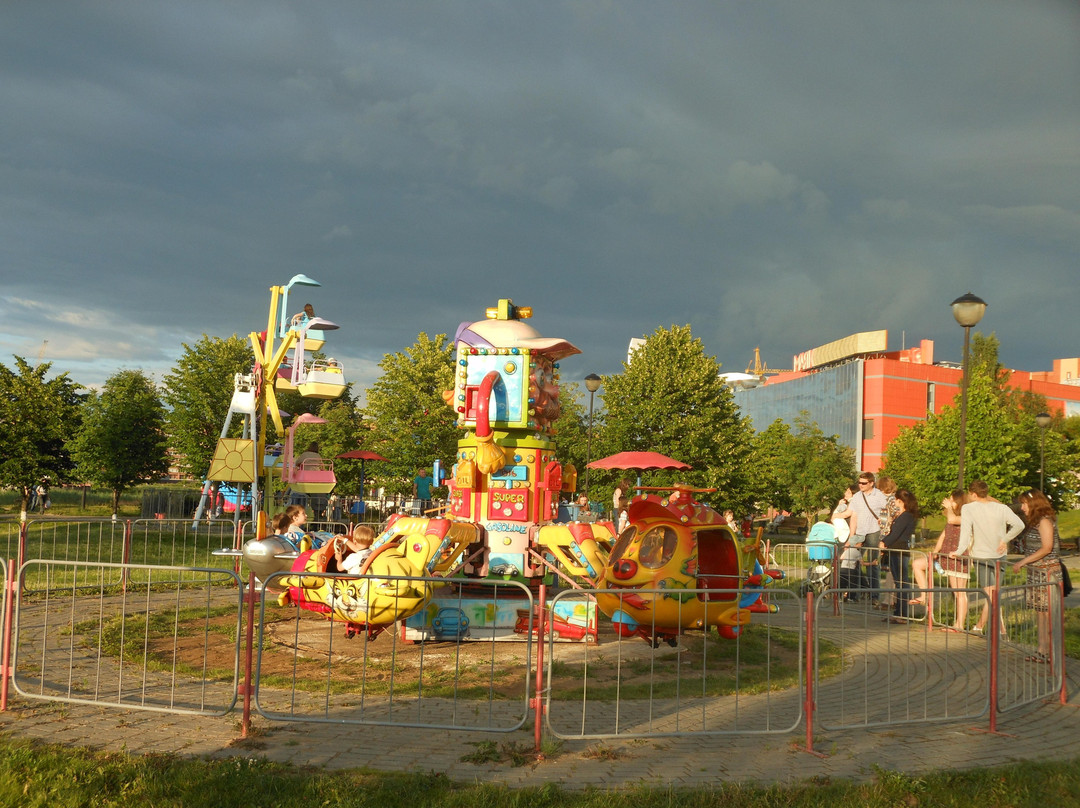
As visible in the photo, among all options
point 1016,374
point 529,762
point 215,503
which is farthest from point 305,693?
point 1016,374

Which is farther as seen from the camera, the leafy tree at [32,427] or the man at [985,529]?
the leafy tree at [32,427]

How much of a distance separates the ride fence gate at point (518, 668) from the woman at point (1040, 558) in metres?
0.05

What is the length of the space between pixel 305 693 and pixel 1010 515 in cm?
763

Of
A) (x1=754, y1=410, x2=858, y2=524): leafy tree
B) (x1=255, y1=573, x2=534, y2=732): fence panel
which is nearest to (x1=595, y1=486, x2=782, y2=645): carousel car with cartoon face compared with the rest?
(x1=255, y1=573, x2=534, y2=732): fence panel

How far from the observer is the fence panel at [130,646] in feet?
21.6

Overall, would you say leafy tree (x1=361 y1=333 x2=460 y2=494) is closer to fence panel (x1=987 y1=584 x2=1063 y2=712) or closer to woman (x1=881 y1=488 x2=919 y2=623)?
woman (x1=881 y1=488 x2=919 y2=623)

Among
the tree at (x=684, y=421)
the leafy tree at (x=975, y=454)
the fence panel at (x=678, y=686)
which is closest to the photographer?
the fence panel at (x=678, y=686)

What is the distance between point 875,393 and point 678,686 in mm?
66038

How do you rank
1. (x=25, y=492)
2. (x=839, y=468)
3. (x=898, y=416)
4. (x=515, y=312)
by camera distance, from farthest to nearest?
1. (x=898, y=416)
2. (x=839, y=468)
3. (x=25, y=492)
4. (x=515, y=312)

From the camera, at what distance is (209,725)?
6.04m

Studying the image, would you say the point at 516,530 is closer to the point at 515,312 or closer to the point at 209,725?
the point at 515,312

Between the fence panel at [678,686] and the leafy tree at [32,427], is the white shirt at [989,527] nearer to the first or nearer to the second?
the fence panel at [678,686]

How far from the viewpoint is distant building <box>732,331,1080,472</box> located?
66.6 m

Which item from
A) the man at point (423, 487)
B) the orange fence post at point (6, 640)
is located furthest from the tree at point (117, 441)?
the orange fence post at point (6, 640)
